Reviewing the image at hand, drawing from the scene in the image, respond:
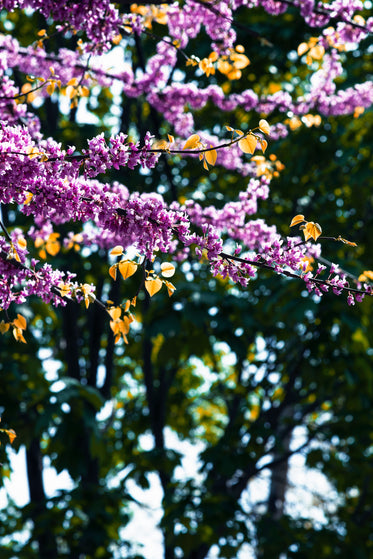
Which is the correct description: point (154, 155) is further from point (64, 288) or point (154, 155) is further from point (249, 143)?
point (64, 288)

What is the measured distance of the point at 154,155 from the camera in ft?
8.64

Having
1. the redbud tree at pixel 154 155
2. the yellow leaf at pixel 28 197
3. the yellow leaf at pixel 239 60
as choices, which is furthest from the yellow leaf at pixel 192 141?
the yellow leaf at pixel 239 60

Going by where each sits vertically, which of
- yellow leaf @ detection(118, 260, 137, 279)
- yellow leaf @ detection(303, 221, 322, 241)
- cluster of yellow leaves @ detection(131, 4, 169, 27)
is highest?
cluster of yellow leaves @ detection(131, 4, 169, 27)

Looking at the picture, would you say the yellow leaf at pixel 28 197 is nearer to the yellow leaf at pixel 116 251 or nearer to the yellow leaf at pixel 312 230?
the yellow leaf at pixel 116 251

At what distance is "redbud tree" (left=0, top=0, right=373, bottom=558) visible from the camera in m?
2.64

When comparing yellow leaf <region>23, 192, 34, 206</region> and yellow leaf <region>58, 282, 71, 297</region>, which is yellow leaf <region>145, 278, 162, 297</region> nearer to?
yellow leaf <region>58, 282, 71, 297</region>

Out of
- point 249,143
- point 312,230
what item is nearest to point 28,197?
point 249,143

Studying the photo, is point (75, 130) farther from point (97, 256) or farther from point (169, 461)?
point (169, 461)

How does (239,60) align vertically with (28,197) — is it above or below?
above

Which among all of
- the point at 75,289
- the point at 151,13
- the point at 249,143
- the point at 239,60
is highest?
the point at 151,13

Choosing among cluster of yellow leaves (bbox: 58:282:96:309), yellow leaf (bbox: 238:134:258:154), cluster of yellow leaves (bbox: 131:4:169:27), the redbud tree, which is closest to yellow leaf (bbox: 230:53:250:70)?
the redbud tree

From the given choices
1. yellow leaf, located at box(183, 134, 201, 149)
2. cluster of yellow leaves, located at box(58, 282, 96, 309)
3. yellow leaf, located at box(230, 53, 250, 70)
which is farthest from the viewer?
yellow leaf, located at box(230, 53, 250, 70)

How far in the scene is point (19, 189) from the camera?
8.59ft

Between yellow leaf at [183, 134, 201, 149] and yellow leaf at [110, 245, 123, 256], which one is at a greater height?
yellow leaf at [183, 134, 201, 149]
